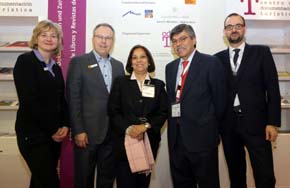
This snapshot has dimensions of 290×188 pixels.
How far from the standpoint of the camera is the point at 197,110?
237cm

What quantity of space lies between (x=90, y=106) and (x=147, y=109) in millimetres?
528

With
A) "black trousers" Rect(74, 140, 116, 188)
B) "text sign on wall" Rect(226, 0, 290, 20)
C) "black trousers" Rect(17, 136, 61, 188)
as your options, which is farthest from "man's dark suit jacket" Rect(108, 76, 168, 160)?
"text sign on wall" Rect(226, 0, 290, 20)

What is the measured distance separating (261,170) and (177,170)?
71 cm

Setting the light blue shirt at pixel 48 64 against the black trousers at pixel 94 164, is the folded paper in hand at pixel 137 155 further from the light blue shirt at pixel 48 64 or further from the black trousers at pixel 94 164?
the light blue shirt at pixel 48 64

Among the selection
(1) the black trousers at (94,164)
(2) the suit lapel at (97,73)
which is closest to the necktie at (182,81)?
(2) the suit lapel at (97,73)

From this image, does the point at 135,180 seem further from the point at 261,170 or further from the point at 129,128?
the point at 261,170

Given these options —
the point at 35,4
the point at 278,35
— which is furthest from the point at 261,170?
the point at 35,4

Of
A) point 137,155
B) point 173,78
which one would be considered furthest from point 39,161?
point 173,78

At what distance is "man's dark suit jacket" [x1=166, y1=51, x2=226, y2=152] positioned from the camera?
7.79 ft

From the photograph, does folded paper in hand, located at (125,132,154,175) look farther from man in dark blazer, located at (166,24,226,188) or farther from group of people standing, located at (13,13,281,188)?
man in dark blazer, located at (166,24,226,188)

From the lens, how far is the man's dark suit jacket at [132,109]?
2.43 metres

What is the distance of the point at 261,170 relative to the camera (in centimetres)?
252

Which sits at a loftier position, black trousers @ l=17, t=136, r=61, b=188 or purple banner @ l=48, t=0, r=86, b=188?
purple banner @ l=48, t=0, r=86, b=188

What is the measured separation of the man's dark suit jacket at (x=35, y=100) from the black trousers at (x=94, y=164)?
46 cm
